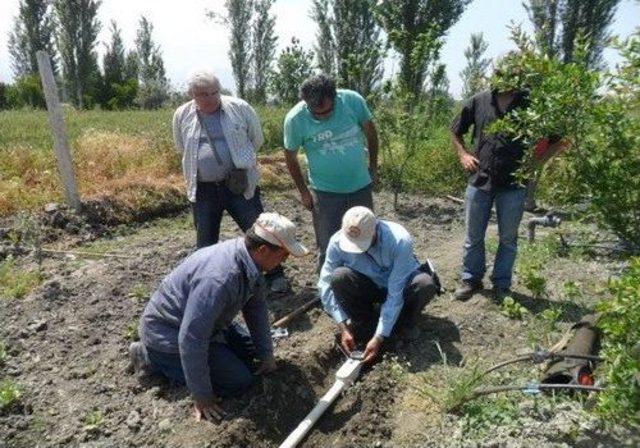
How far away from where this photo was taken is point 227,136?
4.34 m

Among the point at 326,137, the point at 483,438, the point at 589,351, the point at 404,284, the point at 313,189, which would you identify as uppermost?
the point at 326,137

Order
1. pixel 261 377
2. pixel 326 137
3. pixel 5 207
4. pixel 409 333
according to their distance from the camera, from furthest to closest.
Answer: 1. pixel 5 207
2. pixel 326 137
3. pixel 409 333
4. pixel 261 377

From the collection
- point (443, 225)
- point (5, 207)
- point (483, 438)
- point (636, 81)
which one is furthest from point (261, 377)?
point (5, 207)

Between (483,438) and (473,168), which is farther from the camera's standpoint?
(473,168)

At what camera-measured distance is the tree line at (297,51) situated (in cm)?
819

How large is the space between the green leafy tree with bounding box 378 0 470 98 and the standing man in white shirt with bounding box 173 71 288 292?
3.85 m

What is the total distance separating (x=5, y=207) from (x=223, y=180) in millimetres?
3849

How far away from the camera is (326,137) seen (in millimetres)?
4383

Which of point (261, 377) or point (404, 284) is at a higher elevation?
point (404, 284)

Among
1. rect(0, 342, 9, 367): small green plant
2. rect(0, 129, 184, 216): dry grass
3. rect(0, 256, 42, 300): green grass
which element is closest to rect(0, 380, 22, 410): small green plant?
rect(0, 342, 9, 367): small green plant

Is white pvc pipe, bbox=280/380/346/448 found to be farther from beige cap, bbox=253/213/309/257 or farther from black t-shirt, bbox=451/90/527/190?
black t-shirt, bbox=451/90/527/190

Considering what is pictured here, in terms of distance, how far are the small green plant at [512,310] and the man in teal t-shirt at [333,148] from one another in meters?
1.30

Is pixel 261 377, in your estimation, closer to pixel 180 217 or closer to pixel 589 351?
pixel 589 351

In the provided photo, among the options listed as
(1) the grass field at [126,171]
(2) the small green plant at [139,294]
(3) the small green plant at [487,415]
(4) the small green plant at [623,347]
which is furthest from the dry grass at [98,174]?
(4) the small green plant at [623,347]
